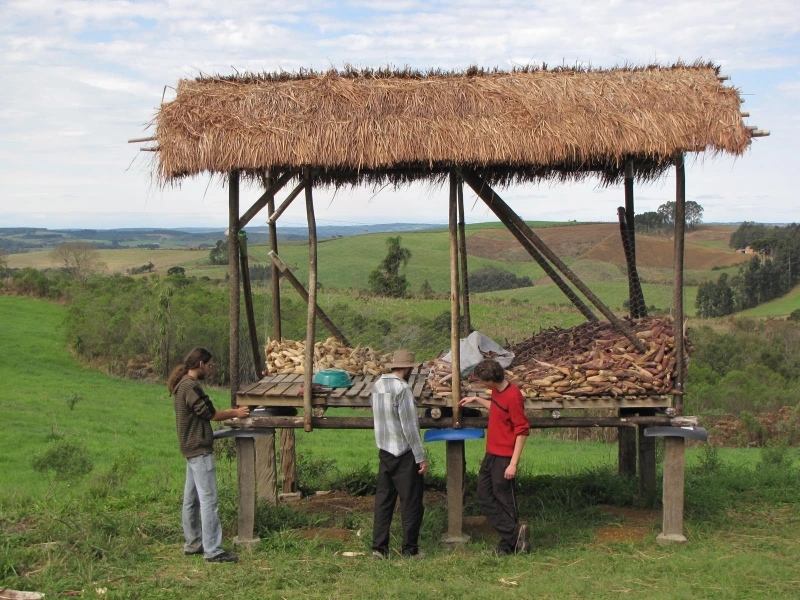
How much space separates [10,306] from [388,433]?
39.9 metres

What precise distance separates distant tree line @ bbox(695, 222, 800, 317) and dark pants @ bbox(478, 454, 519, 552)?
2402 cm

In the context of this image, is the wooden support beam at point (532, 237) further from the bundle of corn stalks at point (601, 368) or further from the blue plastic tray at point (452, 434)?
the blue plastic tray at point (452, 434)

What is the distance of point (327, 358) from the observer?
8.43 meters

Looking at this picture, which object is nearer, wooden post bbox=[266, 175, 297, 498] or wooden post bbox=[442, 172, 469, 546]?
wooden post bbox=[442, 172, 469, 546]

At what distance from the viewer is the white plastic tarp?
785 cm

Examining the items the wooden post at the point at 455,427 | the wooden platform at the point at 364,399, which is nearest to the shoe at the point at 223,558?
the wooden platform at the point at 364,399

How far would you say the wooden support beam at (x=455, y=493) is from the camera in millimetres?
7074

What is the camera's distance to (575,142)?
693cm

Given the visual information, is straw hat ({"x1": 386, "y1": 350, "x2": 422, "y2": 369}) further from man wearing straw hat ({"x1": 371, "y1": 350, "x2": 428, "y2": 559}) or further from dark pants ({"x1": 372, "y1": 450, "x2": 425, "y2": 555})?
dark pants ({"x1": 372, "y1": 450, "x2": 425, "y2": 555})

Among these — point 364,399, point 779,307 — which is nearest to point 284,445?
point 364,399

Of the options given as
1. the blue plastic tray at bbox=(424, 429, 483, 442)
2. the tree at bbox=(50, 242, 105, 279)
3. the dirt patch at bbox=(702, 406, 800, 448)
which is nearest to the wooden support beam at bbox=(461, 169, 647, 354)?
the blue plastic tray at bbox=(424, 429, 483, 442)

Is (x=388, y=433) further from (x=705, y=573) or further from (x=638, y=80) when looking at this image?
(x=638, y=80)

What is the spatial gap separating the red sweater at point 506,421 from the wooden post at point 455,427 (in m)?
0.50

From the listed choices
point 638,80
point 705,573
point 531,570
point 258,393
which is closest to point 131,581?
point 258,393
